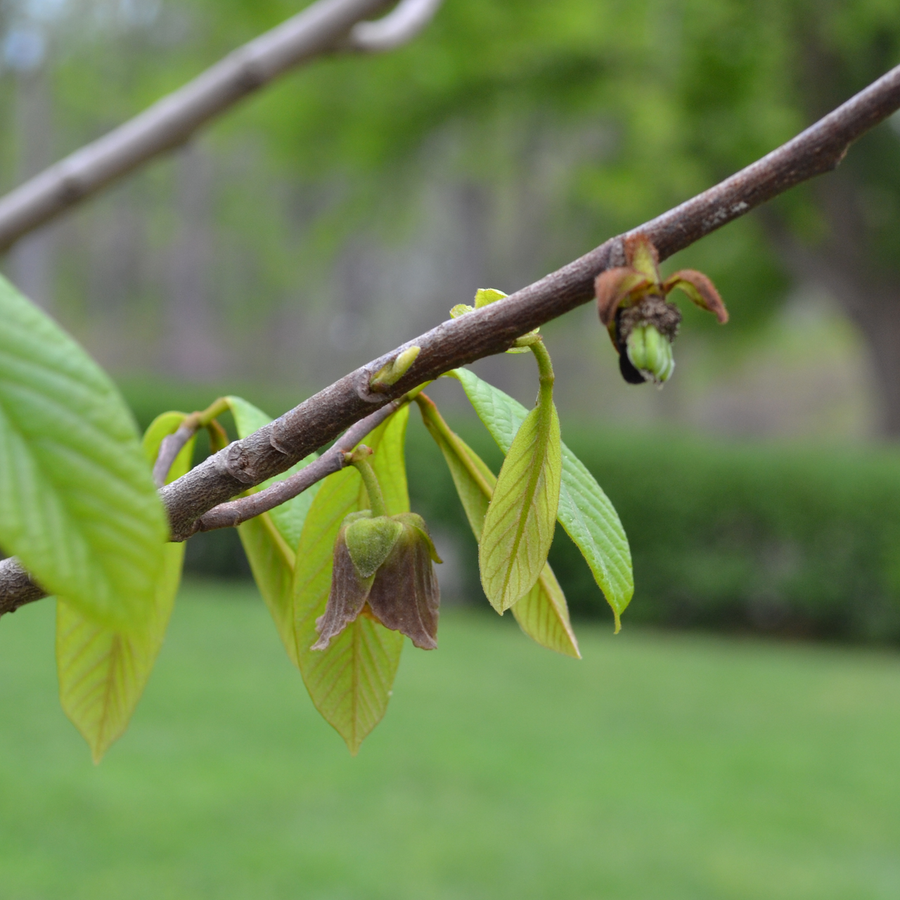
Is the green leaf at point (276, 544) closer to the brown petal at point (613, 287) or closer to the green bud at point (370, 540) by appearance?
the green bud at point (370, 540)

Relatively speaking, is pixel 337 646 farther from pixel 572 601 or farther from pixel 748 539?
pixel 748 539

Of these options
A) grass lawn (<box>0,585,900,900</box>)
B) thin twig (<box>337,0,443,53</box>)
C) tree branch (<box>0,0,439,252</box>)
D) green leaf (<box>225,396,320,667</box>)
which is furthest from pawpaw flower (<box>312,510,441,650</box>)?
grass lawn (<box>0,585,900,900</box>)

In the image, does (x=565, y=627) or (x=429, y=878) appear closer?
(x=565, y=627)

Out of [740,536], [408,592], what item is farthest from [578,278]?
[740,536]

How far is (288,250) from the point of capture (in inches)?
1148

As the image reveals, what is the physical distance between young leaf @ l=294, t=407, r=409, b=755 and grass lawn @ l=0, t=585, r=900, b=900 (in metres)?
3.19

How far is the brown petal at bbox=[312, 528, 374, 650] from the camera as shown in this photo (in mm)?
597

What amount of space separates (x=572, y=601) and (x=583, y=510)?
8.79 meters

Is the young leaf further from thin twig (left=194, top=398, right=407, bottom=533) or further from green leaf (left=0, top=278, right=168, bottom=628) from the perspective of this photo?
green leaf (left=0, top=278, right=168, bottom=628)

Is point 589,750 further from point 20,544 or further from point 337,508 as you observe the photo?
point 20,544

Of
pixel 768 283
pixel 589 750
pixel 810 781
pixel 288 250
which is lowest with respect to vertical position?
pixel 810 781

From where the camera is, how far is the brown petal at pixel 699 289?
1.41ft

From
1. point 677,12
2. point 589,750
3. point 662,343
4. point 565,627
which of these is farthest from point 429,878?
point 677,12

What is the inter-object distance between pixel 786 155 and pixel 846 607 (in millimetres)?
9354
